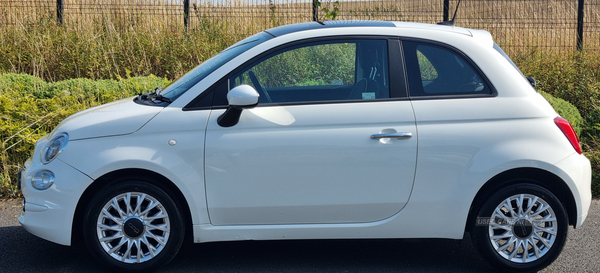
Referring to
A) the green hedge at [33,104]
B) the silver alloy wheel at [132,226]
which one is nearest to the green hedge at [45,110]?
the green hedge at [33,104]

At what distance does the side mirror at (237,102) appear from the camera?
145 inches

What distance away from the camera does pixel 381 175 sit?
3.83m

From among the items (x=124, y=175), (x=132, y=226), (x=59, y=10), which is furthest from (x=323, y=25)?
(x=59, y=10)

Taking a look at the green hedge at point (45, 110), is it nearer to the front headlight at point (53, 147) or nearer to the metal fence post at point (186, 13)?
the front headlight at point (53, 147)

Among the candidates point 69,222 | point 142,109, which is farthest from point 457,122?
point 69,222

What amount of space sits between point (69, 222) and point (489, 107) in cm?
288

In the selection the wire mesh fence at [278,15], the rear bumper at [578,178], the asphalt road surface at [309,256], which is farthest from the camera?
the wire mesh fence at [278,15]

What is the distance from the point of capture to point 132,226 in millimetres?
3887

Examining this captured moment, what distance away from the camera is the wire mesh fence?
10.9 metres

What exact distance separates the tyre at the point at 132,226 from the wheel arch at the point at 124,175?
0.13ft

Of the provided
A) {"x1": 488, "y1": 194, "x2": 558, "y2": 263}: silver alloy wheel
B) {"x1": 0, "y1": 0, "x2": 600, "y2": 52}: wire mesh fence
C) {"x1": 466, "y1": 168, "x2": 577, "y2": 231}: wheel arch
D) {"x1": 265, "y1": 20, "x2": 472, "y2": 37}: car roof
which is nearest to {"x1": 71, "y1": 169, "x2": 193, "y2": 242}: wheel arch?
{"x1": 265, "y1": 20, "x2": 472, "y2": 37}: car roof

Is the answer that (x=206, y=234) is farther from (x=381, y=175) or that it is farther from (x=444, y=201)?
(x=444, y=201)

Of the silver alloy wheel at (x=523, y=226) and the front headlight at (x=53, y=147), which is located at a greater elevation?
the front headlight at (x=53, y=147)

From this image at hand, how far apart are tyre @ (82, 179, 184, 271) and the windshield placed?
0.70 meters
